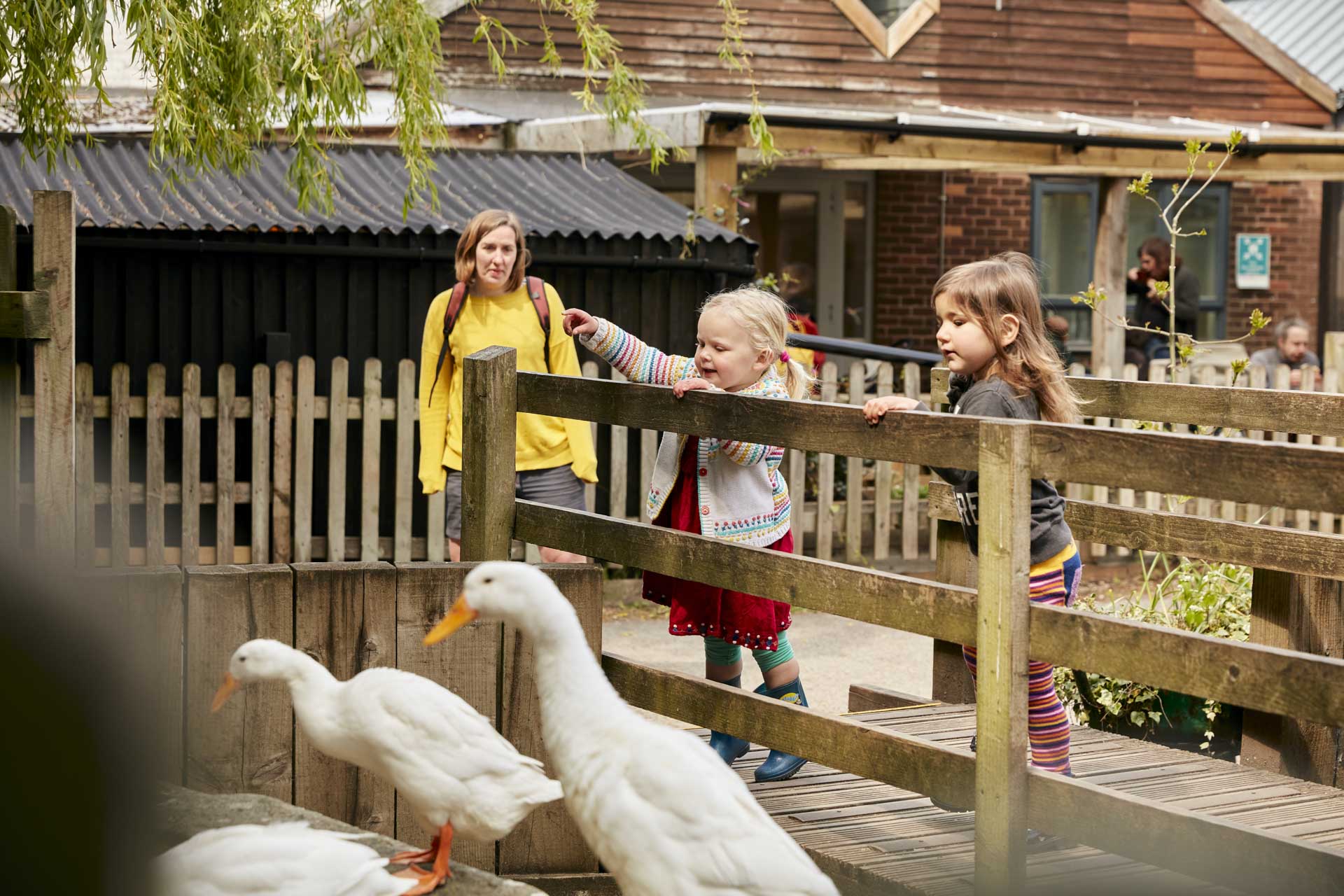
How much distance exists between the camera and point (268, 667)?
2480 millimetres

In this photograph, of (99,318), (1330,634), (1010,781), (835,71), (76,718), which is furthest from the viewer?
(835,71)

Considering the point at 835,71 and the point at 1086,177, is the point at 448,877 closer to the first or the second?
the point at 835,71

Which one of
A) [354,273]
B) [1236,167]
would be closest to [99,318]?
[354,273]

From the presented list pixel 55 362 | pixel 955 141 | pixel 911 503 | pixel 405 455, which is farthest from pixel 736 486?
pixel 955 141

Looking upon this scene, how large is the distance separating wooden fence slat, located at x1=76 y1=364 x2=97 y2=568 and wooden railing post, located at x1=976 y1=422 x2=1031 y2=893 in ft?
20.7

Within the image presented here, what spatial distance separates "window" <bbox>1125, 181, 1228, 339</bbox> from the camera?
16.5 m

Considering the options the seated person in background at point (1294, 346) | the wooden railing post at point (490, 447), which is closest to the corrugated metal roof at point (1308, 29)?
the seated person in background at point (1294, 346)

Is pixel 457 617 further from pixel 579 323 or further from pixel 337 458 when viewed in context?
pixel 337 458

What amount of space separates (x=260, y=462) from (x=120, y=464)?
0.74 metres

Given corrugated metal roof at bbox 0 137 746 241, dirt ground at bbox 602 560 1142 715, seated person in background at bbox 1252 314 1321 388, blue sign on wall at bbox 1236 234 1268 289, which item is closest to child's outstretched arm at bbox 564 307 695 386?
dirt ground at bbox 602 560 1142 715

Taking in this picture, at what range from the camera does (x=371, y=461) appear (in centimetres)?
867

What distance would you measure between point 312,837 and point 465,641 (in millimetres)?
924

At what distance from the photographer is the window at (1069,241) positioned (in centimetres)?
1620

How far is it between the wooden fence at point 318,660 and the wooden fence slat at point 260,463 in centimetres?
538
